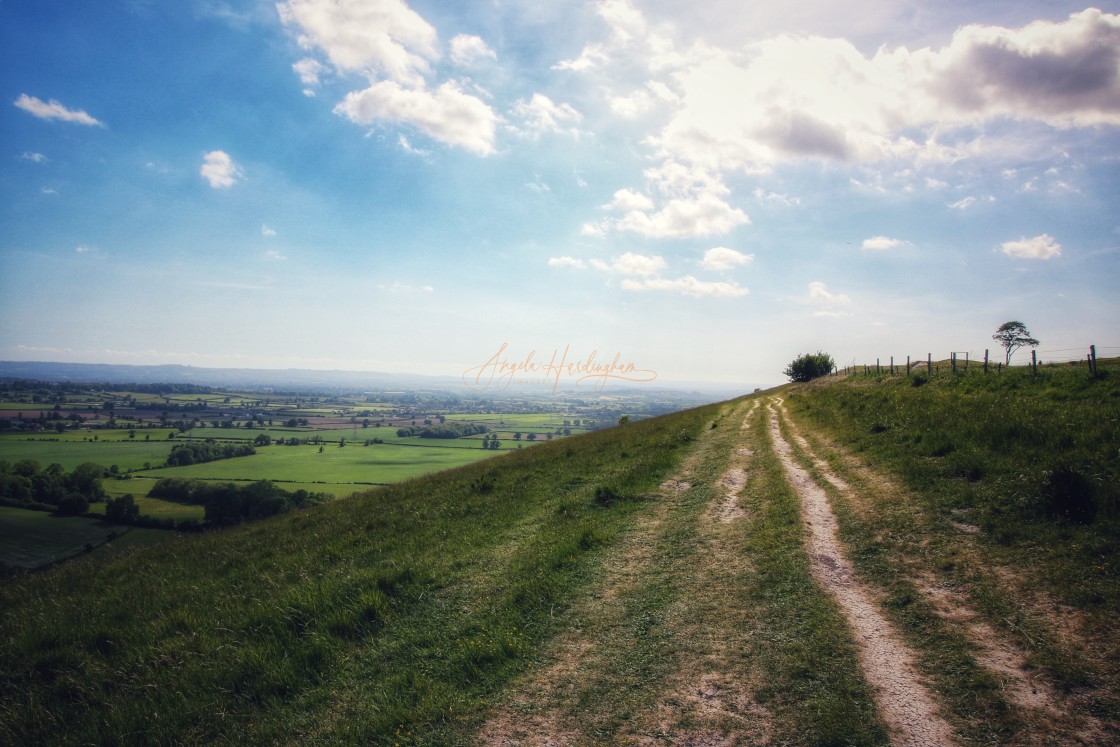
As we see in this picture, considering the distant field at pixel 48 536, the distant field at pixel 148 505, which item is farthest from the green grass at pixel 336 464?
the distant field at pixel 48 536

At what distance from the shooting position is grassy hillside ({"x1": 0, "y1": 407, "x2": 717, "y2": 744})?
20.1ft

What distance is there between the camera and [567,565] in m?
9.80

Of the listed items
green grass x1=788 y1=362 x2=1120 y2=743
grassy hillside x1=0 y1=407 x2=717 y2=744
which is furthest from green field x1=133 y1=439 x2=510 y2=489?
green grass x1=788 y1=362 x2=1120 y2=743

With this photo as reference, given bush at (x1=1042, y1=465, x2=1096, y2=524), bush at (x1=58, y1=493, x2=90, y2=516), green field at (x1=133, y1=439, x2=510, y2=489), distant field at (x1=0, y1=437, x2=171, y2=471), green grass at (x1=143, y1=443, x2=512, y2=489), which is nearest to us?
bush at (x1=1042, y1=465, x2=1096, y2=524)

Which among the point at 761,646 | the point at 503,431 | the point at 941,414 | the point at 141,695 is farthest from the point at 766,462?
the point at 503,431

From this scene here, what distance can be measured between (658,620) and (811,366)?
300 feet

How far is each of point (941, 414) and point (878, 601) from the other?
12975mm

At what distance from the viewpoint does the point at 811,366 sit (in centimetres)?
8556

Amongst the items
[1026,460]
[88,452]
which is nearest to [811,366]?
[1026,460]

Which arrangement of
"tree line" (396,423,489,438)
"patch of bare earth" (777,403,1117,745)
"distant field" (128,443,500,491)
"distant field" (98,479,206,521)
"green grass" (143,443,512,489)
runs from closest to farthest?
"patch of bare earth" (777,403,1117,745) < "distant field" (98,479,206,521) < "green grass" (143,443,512,489) < "distant field" (128,443,500,491) < "tree line" (396,423,489,438)

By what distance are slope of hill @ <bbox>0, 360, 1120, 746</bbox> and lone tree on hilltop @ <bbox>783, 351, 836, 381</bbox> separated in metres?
76.6

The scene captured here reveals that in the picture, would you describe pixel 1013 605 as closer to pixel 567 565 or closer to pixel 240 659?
pixel 567 565

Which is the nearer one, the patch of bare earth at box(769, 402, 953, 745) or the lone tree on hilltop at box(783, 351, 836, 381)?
the patch of bare earth at box(769, 402, 953, 745)

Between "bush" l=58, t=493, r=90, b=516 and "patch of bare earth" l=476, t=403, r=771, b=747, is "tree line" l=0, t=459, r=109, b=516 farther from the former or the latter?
"patch of bare earth" l=476, t=403, r=771, b=747
